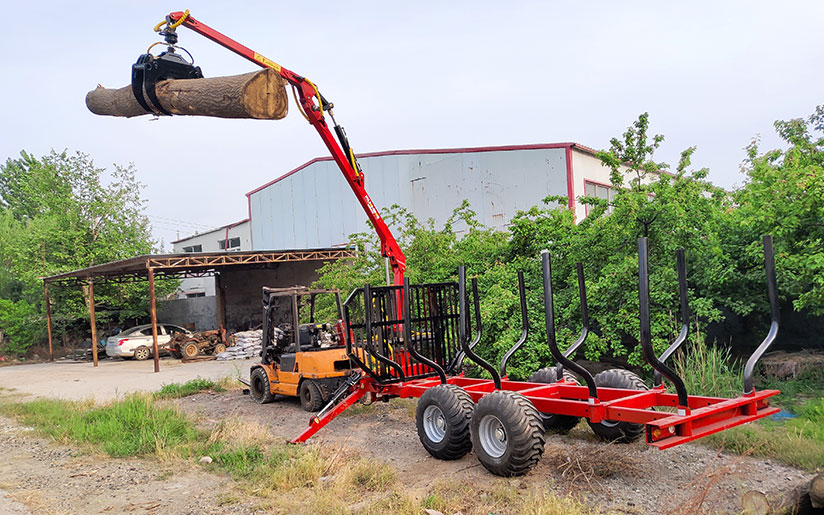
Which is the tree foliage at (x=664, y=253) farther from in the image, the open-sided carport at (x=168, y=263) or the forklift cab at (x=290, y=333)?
the open-sided carport at (x=168, y=263)

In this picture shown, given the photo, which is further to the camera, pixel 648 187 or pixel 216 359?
pixel 216 359

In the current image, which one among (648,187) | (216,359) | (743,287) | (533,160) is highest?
(533,160)

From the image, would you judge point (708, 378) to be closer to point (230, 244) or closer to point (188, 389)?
point (188, 389)

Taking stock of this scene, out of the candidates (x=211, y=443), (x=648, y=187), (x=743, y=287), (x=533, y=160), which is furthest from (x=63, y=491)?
(x=533, y=160)

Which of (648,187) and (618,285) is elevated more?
(648,187)

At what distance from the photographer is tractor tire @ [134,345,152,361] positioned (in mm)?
23453

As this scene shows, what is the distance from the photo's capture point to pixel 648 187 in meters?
9.11

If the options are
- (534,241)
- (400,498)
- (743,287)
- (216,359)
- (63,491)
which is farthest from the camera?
(216,359)

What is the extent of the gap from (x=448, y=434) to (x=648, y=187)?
5102 mm

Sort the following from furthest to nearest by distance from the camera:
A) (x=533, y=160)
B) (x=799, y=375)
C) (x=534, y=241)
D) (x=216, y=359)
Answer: (x=216, y=359) < (x=533, y=160) < (x=534, y=241) < (x=799, y=375)

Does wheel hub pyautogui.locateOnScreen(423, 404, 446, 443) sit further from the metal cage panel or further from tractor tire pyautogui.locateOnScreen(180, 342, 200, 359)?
tractor tire pyautogui.locateOnScreen(180, 342, 200, 359)

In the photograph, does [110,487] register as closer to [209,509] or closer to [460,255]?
[209,509]

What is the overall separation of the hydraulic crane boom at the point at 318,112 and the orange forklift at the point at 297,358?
1.48 metres

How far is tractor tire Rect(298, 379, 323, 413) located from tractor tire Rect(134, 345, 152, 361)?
15.9 m
